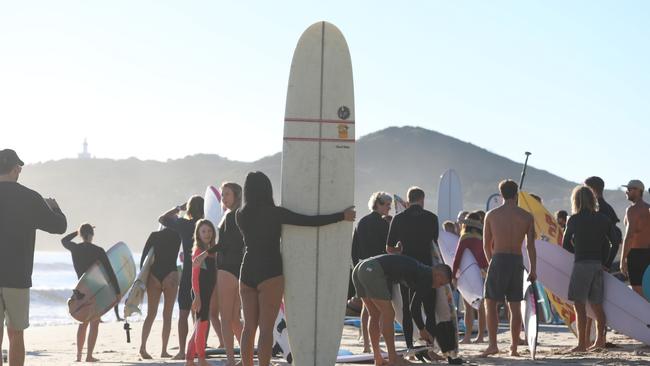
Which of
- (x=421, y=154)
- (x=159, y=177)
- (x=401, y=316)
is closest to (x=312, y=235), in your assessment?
(x=401, y=316)

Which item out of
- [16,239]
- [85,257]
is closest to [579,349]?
[85,257]

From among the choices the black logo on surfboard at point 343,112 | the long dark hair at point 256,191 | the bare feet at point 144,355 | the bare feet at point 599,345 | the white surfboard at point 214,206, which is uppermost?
the black logo on surfboard at point 343,112

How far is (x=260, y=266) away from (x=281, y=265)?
0.17 metres

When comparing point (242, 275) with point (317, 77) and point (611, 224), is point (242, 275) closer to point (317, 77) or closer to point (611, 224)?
point (317, 77)

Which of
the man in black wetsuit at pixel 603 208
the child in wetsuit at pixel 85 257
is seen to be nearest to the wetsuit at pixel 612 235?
the man in black wetsuit at pixel 603 208

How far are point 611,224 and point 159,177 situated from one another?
169851 mm

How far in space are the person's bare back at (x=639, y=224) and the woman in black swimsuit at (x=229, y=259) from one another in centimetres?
377

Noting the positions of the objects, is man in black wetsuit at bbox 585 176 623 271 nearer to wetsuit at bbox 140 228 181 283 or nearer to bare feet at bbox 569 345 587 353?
bare feet at bbox 569 345 587 353

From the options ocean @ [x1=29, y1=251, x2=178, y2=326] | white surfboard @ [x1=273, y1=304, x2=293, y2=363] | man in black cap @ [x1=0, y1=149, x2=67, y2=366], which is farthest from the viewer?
ocean @ [x1=29, y1=251, x2=178, y2=326]

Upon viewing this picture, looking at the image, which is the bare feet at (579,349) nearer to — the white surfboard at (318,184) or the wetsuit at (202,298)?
the white surfboard at (318,184)

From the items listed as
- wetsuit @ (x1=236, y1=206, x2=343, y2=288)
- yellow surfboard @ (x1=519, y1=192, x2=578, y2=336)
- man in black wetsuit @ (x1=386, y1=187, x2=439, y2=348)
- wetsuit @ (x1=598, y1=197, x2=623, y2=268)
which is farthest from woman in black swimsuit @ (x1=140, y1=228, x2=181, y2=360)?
wetsuit @ (x1=598, y1=197, x2=623, y2=268)

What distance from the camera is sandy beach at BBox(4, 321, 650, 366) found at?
8422 mm

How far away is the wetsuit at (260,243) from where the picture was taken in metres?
6.95

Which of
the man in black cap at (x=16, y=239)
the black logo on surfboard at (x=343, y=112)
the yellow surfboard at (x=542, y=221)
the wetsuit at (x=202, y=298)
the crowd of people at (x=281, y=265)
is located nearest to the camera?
the man in black cap at (x=16, y=239)
